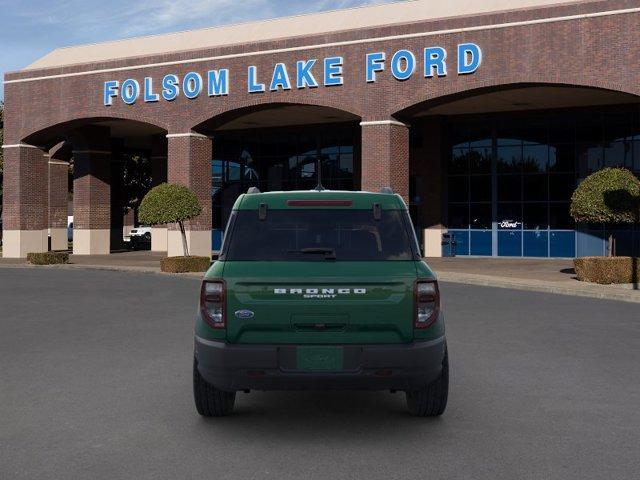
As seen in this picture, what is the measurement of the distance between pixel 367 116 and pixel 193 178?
864 cm

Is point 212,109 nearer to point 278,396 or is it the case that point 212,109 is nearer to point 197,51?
point 197,51

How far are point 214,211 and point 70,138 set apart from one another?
876cm

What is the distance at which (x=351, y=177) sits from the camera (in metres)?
41.7

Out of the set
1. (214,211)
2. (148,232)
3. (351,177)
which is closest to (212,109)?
(351,177)

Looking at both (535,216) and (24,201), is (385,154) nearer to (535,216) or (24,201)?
(535,216)

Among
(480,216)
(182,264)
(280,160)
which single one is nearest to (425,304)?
(182,264)

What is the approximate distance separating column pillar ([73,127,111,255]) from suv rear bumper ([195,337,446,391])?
37.6 meters

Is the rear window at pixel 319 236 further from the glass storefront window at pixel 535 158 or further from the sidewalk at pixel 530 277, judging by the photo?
the glass storefront window at pixel 535 158

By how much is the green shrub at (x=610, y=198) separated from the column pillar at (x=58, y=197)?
100 ft

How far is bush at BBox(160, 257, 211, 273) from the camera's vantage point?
2788 cm

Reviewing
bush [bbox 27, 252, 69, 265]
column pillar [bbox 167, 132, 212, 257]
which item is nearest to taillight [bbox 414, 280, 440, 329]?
bush [bbox 27, 252, 69, 265]

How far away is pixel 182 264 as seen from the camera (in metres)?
27.9

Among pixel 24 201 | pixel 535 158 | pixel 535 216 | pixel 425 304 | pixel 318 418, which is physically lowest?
pixel 318 418

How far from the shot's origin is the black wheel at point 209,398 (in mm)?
6703
